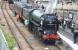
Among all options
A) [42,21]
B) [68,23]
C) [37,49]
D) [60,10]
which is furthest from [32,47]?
[60,10]

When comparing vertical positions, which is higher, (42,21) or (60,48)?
(42,21)

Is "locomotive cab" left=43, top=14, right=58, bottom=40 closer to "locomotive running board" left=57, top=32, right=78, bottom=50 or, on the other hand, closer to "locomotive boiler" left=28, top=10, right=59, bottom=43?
"locomotive boiler" left=28, top=10, right=59, bottom=43

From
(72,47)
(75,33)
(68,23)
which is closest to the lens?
(72,47)

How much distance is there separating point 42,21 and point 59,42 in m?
2.06

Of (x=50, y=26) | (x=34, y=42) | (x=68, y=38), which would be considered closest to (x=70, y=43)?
(x=68, y=38)

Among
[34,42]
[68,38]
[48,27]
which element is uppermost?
[48,27]

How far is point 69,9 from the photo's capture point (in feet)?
131

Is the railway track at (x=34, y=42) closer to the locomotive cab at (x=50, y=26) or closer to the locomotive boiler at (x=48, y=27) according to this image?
the locomotive boiler at (x=48, y=27)

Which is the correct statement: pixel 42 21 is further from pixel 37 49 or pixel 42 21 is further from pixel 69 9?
pixel 69 9

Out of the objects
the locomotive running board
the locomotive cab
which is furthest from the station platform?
the locomotive cab

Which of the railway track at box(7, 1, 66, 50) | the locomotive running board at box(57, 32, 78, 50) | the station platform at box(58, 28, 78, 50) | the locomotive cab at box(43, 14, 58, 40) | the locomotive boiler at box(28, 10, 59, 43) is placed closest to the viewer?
the locomotive running board at box(57, 32, 78, 50)

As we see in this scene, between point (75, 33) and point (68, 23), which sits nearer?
point (75, 33)

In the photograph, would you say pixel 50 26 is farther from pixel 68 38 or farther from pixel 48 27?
pixel 68 38

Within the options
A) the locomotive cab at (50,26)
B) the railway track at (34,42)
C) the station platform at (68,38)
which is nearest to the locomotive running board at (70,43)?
the station platform at (68,38)
